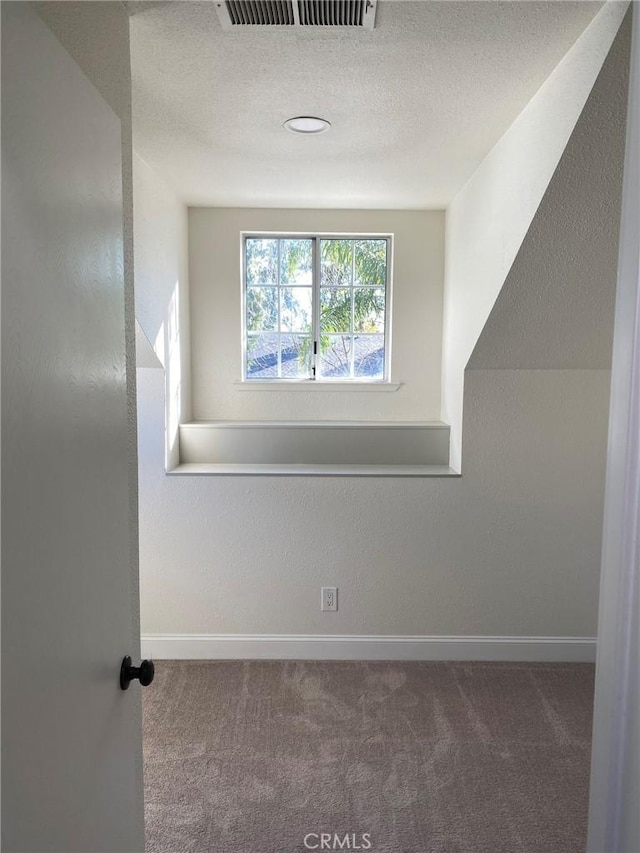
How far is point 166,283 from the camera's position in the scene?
9.46 ft

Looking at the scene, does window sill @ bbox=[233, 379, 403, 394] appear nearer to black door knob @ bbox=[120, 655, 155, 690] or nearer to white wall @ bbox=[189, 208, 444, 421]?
white wall @ bbox=[189, 208, 444, 421]

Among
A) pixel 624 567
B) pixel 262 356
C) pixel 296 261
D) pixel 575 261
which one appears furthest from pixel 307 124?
pixel 624 567

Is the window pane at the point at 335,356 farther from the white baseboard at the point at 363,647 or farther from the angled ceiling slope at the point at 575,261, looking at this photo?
the white baseboard at the point at 363,647

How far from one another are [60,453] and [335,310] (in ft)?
9.13

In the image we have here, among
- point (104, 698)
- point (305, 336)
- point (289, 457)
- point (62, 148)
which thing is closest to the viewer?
point (62, 148)

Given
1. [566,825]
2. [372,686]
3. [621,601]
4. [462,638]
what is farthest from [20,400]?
[462,638]

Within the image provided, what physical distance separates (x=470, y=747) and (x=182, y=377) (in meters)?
2.21

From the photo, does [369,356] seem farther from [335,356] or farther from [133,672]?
[133,672]

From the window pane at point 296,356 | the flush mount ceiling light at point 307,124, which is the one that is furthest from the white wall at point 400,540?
the flush mount ceiling light at point 307,124

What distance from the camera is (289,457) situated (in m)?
3.12

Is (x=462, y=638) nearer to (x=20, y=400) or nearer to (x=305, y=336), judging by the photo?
(x=305, y=336)

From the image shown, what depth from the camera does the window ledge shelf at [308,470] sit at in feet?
9.37

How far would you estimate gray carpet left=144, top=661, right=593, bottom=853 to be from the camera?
1829 millimetres

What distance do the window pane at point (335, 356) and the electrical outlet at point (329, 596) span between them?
4.11 ft
